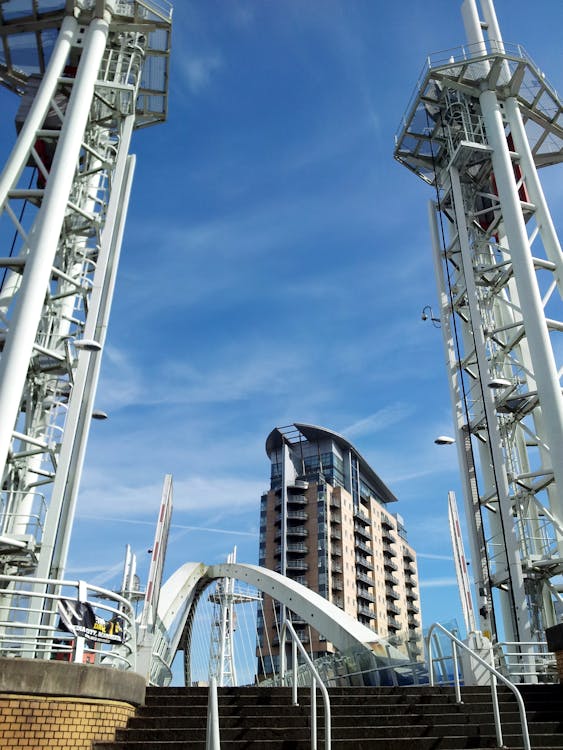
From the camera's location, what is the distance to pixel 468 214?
29156 millimetres

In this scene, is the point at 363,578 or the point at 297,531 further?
the point at 363,578

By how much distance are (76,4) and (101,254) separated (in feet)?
26.0

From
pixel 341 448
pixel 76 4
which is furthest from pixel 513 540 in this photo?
pixel 341 448

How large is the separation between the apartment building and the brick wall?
72406 millimetres

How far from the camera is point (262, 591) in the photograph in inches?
1287

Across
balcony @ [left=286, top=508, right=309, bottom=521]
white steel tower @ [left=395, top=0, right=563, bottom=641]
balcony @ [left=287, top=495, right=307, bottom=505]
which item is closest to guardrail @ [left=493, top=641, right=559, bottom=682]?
white steel tower @ [left=395, top=0, right=563, bottom=641]

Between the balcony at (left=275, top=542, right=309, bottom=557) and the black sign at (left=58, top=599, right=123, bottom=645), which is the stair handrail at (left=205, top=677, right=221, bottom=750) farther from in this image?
the balcony at (left=275, top=542, right=309, bottom=557)

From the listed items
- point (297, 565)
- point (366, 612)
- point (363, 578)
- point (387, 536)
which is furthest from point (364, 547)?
point (297, 565)

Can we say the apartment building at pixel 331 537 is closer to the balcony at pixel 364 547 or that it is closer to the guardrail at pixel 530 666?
the balcony at pixel 364 547

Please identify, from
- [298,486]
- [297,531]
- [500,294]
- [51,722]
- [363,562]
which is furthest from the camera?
[363,562]

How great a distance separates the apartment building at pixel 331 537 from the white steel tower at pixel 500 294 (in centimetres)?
5824

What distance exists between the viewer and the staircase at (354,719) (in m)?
8.96

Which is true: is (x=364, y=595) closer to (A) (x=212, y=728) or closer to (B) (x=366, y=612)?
(B) (x=366, y=612)

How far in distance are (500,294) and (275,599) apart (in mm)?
15343
